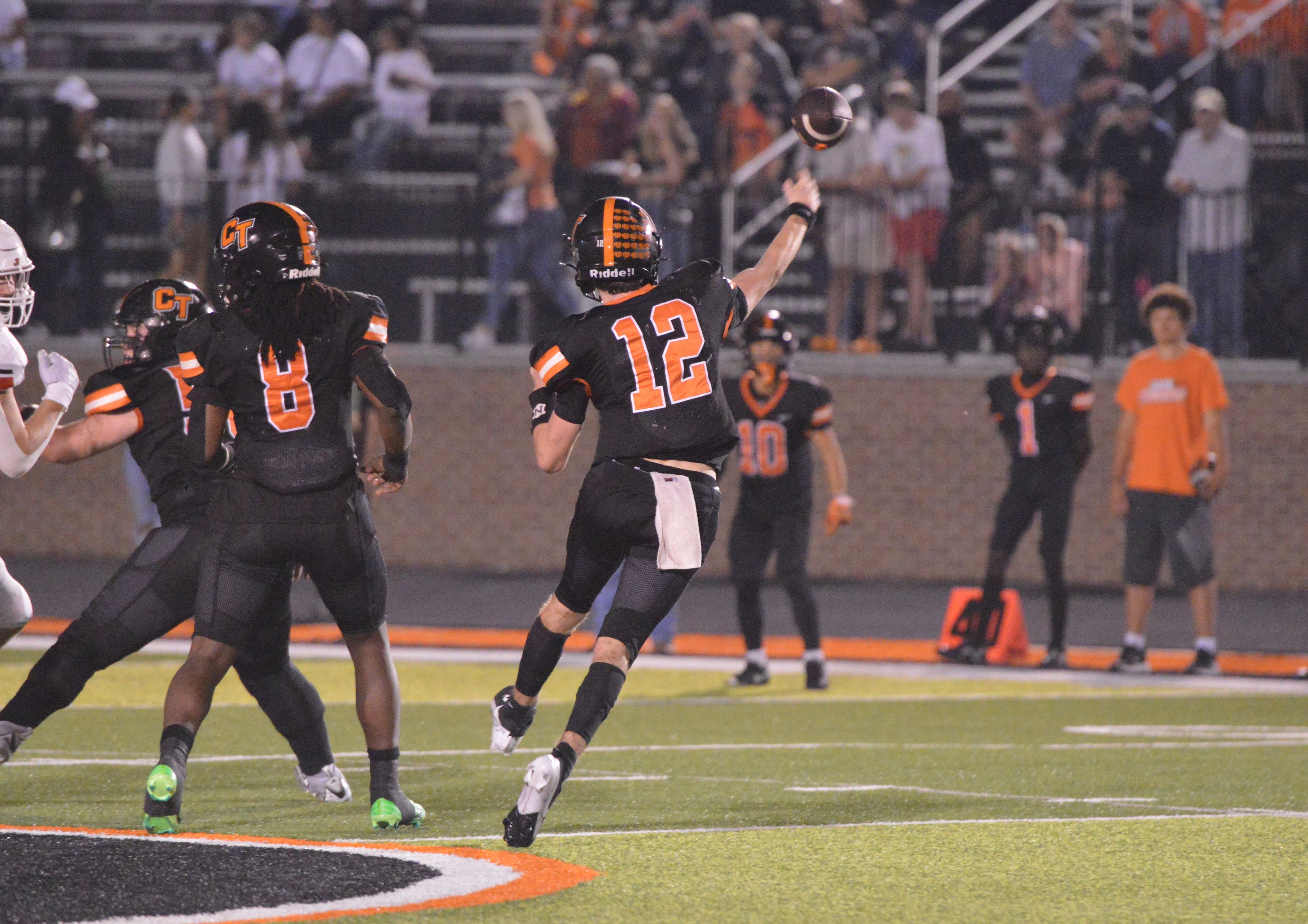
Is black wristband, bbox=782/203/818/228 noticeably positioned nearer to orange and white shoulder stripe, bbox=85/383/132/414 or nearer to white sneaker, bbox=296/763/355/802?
orange and white shoulder stripe, bbox=85/383/132/414

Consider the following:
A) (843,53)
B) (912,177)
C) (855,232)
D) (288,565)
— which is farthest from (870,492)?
(288,565)

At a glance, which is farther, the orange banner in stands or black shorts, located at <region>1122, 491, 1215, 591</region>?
the orange banner in stands

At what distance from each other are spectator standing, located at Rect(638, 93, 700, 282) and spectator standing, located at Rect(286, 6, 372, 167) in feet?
10.1

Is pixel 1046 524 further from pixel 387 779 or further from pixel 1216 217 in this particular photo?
pixel 387 779

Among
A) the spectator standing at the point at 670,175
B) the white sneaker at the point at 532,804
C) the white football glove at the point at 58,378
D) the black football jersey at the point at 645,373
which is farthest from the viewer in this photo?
the spectator standing at the point at 670,175

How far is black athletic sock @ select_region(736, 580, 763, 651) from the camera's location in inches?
435

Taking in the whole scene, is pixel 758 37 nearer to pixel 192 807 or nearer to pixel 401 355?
pixel 401 355

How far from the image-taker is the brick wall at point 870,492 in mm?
15828

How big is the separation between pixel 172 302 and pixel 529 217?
9813 millimetres

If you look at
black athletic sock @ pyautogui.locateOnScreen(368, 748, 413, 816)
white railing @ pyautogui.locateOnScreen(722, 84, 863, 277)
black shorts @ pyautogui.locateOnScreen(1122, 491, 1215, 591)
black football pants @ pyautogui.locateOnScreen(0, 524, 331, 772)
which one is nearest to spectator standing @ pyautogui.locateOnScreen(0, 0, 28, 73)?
white railing @ pyautogui.locateOnScreen(722, 84, 863, 277)

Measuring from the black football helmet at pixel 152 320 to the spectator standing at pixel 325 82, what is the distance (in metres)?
11.5

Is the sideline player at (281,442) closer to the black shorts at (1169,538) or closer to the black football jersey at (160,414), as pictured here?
the black football jersey at (160,414)

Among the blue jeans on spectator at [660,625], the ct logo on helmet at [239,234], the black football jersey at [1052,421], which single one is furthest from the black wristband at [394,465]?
the black football jersey at [1052,421]

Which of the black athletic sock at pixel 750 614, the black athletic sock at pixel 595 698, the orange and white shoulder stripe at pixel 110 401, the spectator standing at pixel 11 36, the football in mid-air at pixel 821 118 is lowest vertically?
the black athletic sock at pixel 750 614
